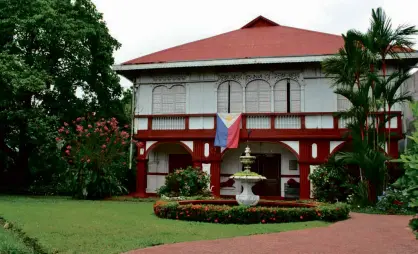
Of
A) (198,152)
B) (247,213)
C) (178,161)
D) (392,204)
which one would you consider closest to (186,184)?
(198,152)

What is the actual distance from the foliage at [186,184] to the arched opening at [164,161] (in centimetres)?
258

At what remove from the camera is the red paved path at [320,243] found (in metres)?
7.61

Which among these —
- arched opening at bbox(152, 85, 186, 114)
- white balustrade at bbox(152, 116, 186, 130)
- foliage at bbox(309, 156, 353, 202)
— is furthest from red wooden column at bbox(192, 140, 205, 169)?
foliage at bbox(309, 156, 353, 202)

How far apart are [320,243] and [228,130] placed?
10.1 m

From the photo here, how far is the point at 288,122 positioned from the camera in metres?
18.2

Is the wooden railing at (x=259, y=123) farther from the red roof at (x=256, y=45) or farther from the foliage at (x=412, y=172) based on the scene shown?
the foliage at (x=412, y=172)

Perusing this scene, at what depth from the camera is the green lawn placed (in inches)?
307

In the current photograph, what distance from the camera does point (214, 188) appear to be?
61.0 ft

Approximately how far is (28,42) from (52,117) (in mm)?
3587

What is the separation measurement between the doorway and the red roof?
4266 millimetres

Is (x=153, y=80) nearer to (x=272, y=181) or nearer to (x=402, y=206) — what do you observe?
(x=272, y=181)

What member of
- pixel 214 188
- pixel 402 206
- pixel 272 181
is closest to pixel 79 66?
pixel 214 188

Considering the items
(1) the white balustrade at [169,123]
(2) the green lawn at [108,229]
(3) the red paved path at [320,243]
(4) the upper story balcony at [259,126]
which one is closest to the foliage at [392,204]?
(3) the red paved path at [320,243]

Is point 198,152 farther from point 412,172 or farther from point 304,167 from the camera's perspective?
point 412,172
